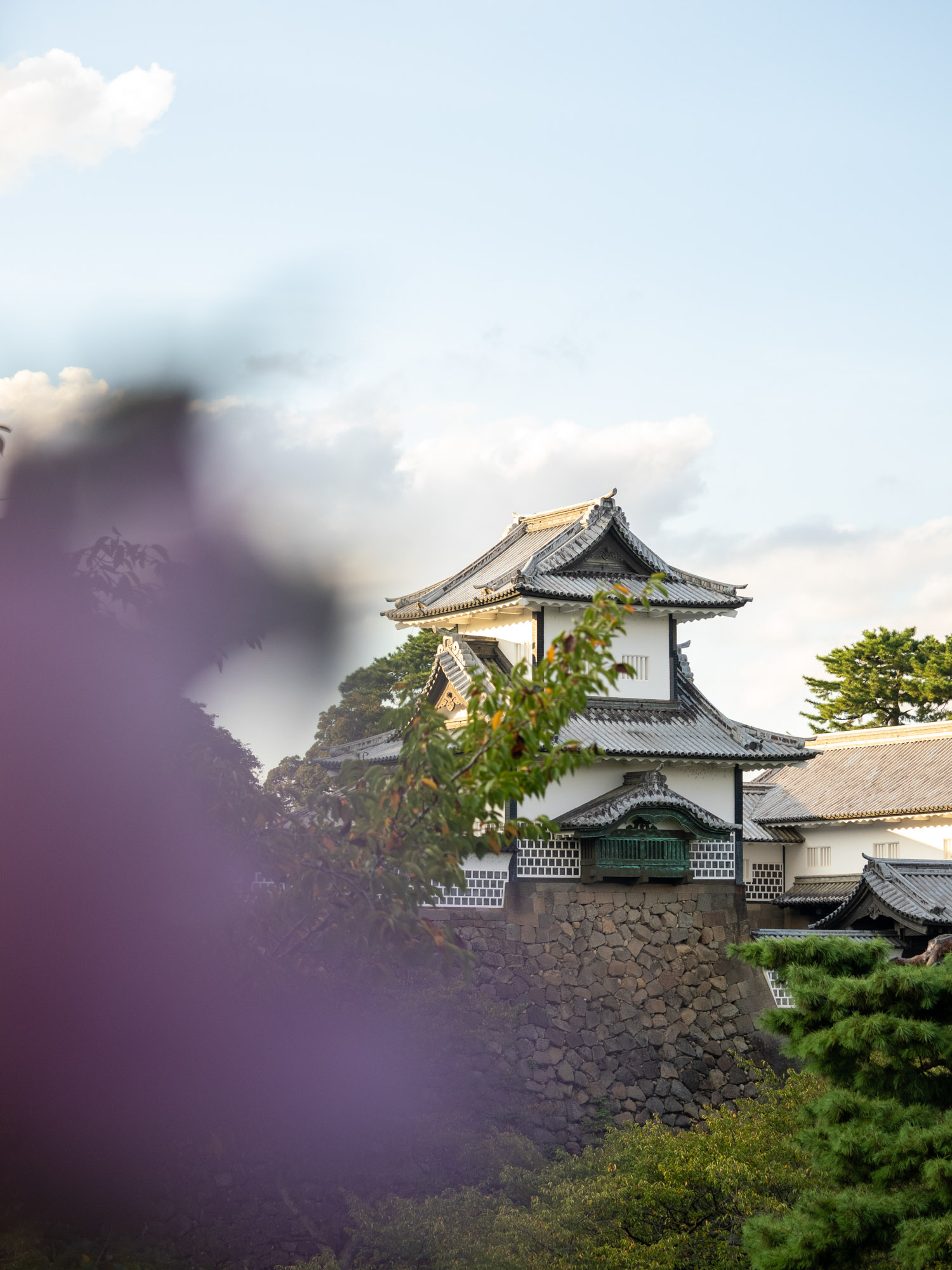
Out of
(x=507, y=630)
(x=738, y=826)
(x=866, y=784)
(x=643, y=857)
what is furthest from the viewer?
(x=866, y=784)

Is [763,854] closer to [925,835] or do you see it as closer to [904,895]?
[925,835]

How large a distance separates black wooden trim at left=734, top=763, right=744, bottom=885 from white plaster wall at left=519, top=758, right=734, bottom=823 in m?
0.07

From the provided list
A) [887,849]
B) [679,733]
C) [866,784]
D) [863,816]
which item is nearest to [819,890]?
[887,849]

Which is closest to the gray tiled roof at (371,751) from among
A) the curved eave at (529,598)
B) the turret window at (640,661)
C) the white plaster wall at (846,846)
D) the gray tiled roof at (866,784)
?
the curved eave at (529,598)

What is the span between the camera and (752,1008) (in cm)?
2203

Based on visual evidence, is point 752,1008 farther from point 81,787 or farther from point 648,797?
point 81,787

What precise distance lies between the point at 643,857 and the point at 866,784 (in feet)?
36.7

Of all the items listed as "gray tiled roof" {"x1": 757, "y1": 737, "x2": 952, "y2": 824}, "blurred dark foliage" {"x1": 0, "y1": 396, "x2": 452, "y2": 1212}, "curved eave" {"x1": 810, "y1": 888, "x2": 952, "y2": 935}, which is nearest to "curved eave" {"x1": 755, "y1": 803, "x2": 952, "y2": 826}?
"gray tiled roof" {"x1": 757, "y1": 737, "x2": 952, "y2": 824}

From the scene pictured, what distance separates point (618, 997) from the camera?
69.5ft

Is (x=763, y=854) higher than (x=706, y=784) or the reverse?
the reverse

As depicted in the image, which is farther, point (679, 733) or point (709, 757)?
point (679, 733)

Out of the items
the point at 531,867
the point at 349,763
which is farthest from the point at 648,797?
the point at 349,763

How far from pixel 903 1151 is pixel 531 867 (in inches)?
475

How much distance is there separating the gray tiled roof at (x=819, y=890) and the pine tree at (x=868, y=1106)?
18.6 meters
